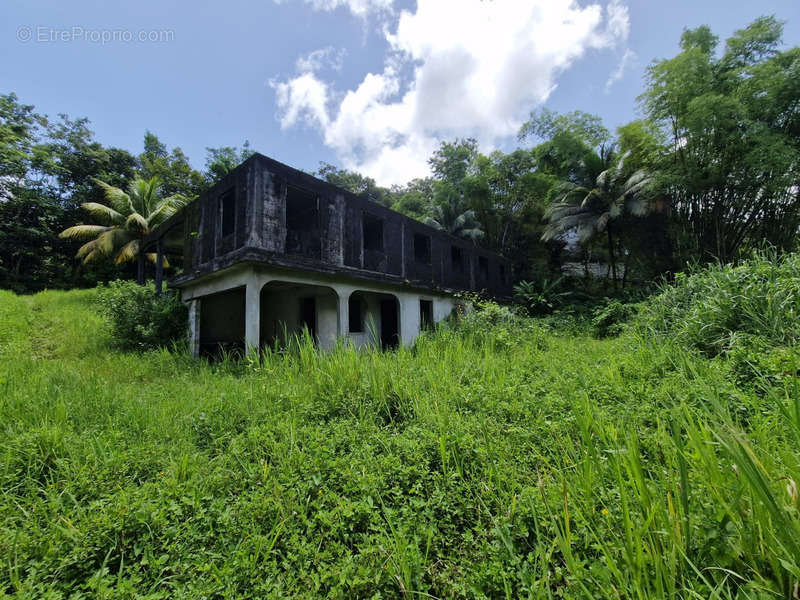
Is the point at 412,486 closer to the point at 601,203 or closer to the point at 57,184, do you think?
the point at 601,203

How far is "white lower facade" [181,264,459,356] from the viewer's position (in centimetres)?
829

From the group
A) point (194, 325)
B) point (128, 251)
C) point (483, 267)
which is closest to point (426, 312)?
point (483, 267)

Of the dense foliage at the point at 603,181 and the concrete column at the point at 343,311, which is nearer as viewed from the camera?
the concrete column at the point at 343,311

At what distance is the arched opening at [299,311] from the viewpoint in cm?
974

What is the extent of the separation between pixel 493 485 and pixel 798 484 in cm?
132

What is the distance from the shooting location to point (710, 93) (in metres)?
10.5

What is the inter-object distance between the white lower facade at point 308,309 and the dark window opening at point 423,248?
1.46 m

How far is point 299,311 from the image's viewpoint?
10.6 m

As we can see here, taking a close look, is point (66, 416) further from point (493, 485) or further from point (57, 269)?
point (57, 269)

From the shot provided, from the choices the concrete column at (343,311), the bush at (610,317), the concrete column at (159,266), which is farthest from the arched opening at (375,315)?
the bush at (610,317)

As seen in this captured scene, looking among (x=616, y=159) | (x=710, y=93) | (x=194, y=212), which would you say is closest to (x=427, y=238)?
(x=194, y=212)

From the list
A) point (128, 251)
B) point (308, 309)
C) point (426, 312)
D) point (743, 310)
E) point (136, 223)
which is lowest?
point (743, 310)

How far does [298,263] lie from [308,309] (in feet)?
11.2

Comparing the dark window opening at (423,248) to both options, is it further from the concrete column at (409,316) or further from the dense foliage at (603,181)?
the dense foliage at (603,181)
